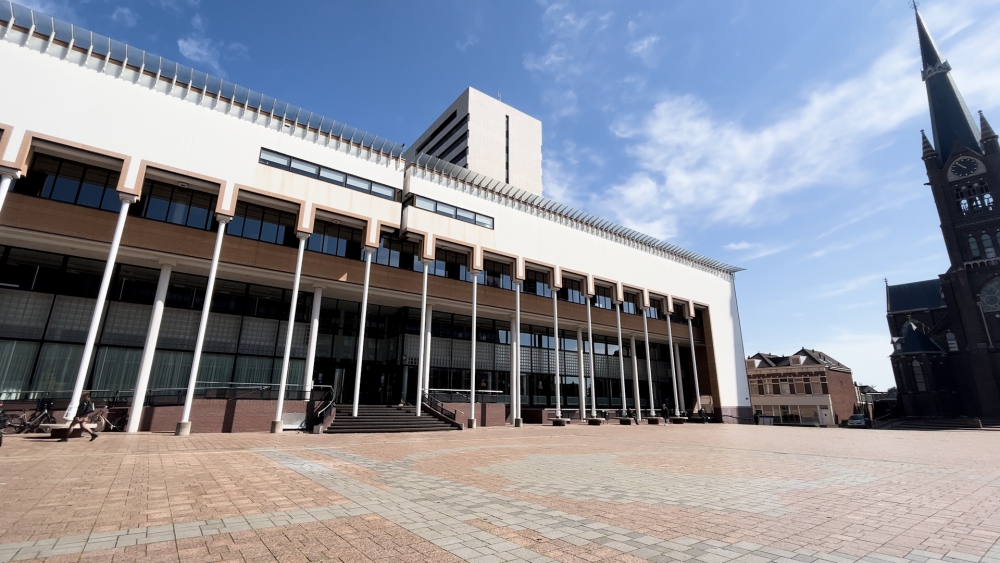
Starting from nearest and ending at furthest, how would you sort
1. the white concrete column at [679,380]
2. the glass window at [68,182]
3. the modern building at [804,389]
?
the glass window at [68,182] < the white concrete column at [679,380] < the modern building at [804,389]

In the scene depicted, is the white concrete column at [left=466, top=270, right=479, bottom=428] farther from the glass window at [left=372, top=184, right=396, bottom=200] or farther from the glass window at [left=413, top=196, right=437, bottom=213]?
the glass window at [left=372, top=184, right=396, bottom=200]

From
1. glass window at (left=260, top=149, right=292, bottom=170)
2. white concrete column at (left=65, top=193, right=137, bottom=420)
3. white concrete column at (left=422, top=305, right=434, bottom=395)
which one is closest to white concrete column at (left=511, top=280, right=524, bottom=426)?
white concrete column at (left=422, top=305, right=434, bottom=395)

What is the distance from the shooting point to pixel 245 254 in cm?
2328

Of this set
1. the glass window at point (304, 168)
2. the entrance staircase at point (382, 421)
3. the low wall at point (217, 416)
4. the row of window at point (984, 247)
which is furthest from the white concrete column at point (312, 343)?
the row of window at point (984, 247)

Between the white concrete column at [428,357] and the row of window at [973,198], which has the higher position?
the row of window at [973,198]

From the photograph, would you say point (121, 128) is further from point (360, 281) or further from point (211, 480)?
point (211, 480)

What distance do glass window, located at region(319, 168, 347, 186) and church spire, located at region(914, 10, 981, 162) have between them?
283 ft

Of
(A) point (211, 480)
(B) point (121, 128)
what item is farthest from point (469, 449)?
(B) point (121, 128)

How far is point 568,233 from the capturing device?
119 feet

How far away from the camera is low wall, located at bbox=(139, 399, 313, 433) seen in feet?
62.8

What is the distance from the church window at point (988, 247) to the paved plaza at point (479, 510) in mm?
70390

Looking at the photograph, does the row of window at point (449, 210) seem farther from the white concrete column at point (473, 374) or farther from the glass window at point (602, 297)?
the glass window at point (602, 297)

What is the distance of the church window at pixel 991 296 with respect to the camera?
55.7 meters

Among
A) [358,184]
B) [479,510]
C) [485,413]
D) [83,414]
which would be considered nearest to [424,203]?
[358,184]
